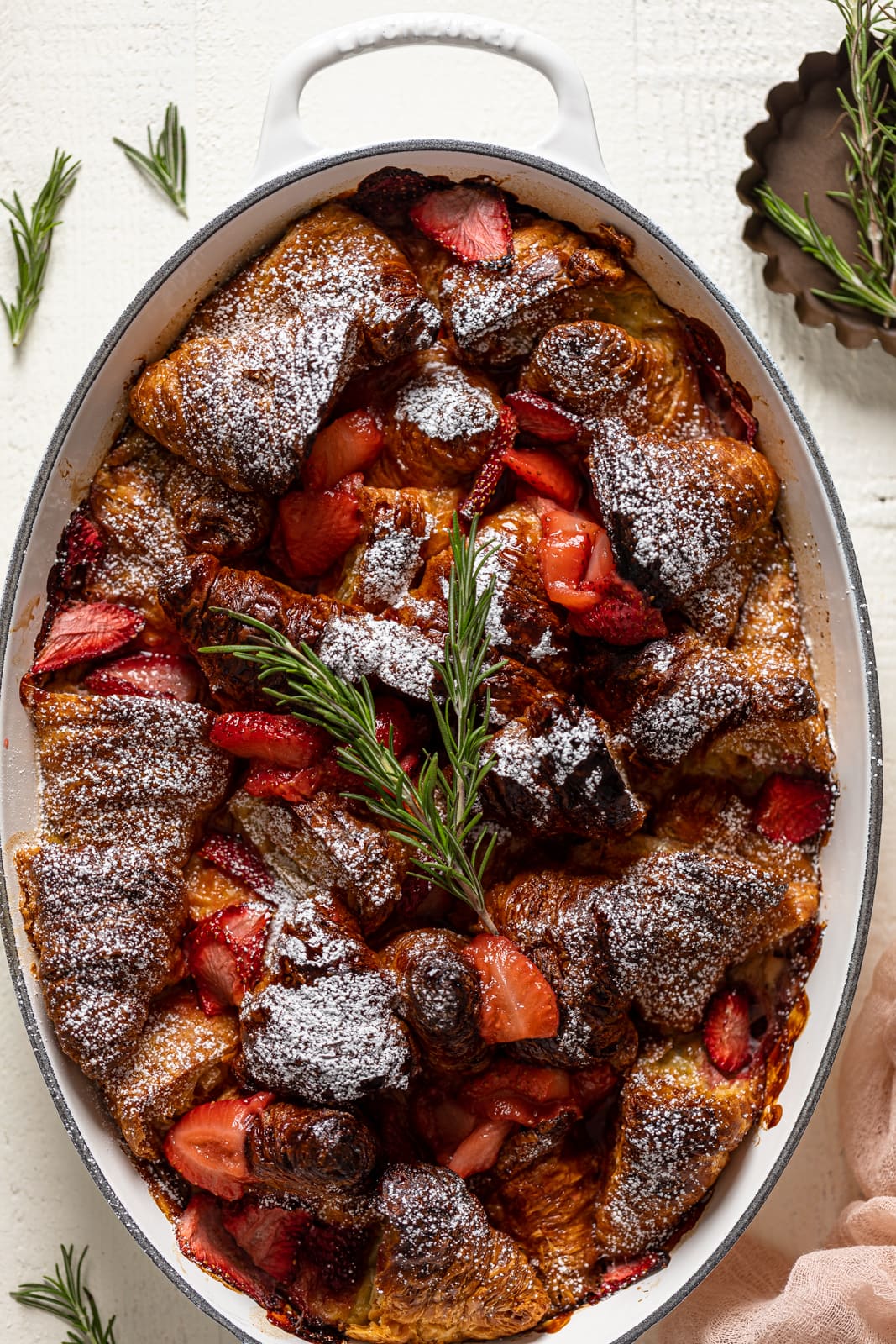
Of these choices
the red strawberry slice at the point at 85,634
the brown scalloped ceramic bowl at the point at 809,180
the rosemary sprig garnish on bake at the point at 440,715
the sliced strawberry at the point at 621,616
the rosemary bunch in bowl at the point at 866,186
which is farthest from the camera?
the brown scalloped ceramic bowl at the point at 809,180

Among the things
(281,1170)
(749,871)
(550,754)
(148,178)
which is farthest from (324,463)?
(281,1170)

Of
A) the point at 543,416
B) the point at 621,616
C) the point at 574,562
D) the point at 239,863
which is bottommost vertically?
the point at 239,863

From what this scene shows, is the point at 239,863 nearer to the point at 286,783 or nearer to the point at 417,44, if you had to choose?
the point at 286,783

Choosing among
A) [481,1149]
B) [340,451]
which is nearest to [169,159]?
[340,451]

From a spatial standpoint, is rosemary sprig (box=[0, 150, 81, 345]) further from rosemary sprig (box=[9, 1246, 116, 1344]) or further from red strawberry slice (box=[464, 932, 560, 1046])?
rosemary sprig (box=[9, 1246, 116, 1344])

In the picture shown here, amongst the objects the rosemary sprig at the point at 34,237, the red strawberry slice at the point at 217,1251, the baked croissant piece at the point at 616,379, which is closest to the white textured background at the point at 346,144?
the rosemary sprig at the point at 34,237

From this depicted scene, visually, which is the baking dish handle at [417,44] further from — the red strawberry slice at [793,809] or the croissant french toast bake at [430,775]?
the red strawberry slice at [793,809]
